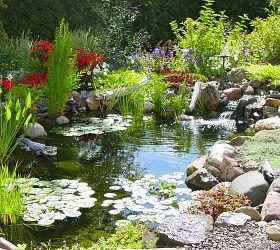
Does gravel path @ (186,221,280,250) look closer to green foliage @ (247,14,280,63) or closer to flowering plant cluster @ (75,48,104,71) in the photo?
flowering plant cluster @ (75,48,104,71)

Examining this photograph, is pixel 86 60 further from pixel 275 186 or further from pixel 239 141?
pixel 275 186

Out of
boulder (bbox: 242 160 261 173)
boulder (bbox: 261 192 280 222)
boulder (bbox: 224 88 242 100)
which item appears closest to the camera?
boulder (bbox: 261 192 280 222)

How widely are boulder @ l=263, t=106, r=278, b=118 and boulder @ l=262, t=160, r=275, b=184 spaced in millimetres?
3193

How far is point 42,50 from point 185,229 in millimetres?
5029

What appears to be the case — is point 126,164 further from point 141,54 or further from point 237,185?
Answer: point 141,54

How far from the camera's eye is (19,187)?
4.97m

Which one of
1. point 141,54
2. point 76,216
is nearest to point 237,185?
point 76,216

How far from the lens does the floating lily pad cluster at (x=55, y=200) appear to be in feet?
16.5

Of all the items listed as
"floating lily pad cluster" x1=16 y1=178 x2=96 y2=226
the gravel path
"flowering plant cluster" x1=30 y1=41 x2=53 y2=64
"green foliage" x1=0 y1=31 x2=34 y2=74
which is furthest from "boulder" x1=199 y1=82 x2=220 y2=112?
the gravel path

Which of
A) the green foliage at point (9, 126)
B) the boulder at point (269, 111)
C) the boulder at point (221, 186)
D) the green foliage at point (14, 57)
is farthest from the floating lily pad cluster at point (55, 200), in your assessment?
the green foliage at point (14, 57)

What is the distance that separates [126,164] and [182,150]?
35.8 inches

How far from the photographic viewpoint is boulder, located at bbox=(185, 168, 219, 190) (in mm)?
5812

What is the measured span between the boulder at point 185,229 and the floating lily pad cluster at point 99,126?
11.3ft

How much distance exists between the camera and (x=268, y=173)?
17.8 feet
